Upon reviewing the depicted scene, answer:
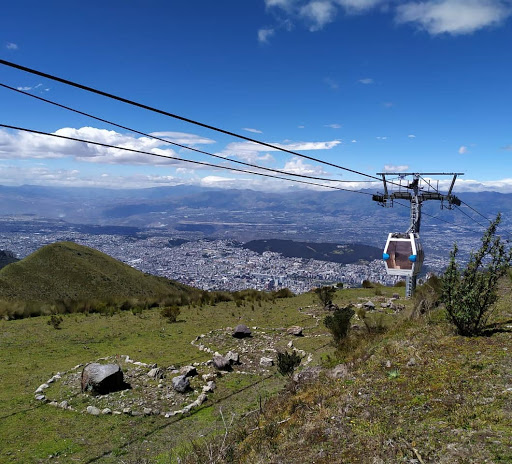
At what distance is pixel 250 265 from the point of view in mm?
126688

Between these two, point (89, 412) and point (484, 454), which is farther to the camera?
point (89, 412)

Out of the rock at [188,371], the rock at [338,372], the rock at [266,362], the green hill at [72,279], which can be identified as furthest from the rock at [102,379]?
the green hill at [72,279]

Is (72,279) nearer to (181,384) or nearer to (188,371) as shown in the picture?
(188,371)

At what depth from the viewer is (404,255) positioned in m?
22.8

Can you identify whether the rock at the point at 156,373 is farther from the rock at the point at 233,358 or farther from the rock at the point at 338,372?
the rock at the point at 338,372

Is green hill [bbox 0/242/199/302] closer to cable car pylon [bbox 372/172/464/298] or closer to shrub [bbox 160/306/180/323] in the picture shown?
shrub [bbox 160/306/180/323]

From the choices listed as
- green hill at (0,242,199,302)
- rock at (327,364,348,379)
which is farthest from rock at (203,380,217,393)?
green hill at (0,242,199,302)

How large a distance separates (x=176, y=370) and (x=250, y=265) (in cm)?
11351

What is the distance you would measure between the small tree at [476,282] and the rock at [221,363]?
8.00 m

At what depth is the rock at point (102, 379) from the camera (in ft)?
37.8

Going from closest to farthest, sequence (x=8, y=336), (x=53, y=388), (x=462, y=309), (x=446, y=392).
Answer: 1. (x=446, y=392)
2. (x=462, y=309)
3. (x=53, y=388)
4. (x=8, y=336)

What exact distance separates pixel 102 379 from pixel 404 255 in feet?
60.1

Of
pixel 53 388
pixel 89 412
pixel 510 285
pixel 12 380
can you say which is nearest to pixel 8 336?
pixel 12 380

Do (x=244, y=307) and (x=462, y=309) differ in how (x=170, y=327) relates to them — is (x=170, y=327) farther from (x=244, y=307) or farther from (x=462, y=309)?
(x=462, y=309)
